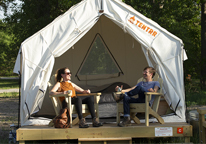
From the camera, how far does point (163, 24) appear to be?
11.1 metres

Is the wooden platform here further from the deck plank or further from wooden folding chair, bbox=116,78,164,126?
wooden folding chair, bbox=116,78,164,126

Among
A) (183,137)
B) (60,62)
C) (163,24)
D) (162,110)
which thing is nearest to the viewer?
(183,137)

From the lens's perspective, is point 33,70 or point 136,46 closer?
point 33,70

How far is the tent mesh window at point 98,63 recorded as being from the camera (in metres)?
6.81

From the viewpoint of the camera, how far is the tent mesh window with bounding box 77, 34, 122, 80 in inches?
268

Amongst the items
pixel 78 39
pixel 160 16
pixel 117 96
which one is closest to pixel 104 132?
pixel 117 96

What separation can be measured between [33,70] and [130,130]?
154 centimetres

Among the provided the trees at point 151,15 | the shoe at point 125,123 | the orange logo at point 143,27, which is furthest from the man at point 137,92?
the trees at point 151,15

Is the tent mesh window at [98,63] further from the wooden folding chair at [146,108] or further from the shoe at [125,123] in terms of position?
the shoe at [125,123]

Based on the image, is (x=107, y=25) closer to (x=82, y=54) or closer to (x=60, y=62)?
(x=82, y=54)

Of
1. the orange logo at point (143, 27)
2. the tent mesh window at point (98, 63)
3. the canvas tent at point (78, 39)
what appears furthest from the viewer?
the tent mesh window at point (98, 63)

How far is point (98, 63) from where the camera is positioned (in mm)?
6867

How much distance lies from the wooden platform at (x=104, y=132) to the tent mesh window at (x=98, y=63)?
10.8 ft

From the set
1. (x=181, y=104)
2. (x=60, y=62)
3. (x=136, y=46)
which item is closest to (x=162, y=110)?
(x=181, y=104)
